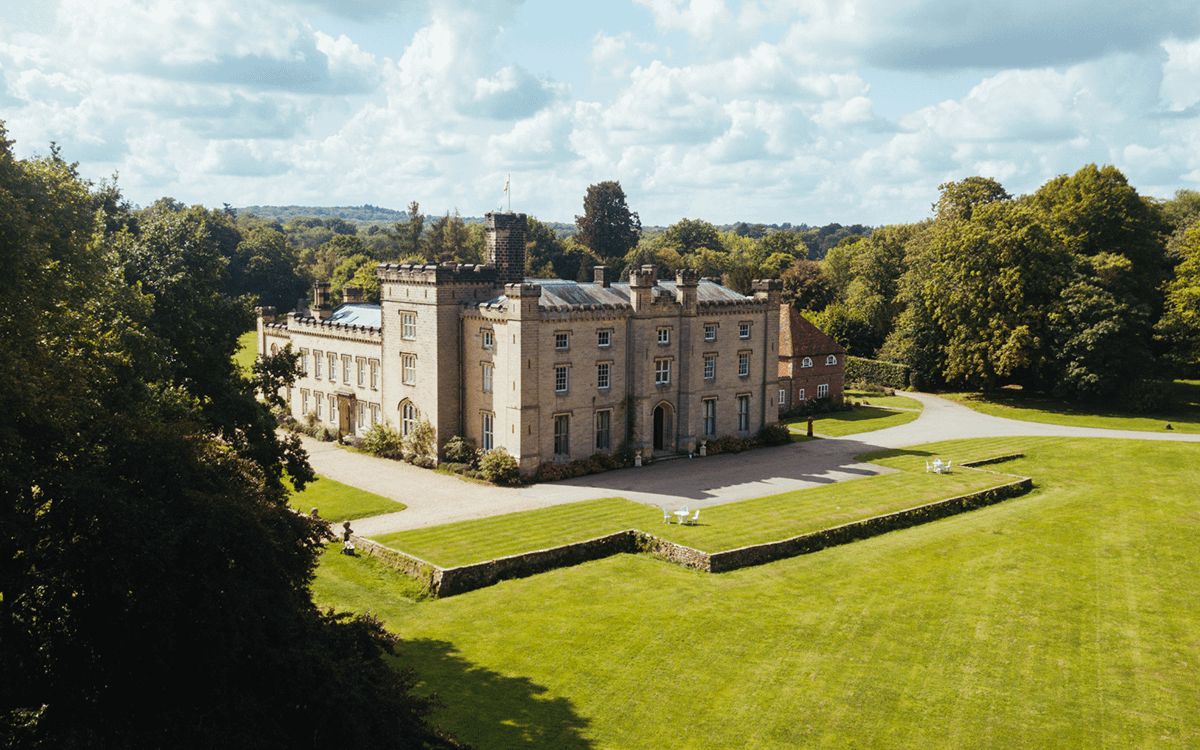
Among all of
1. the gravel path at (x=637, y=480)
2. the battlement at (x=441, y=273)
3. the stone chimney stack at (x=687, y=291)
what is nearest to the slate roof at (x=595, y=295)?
the stone chimney stack at (x=687, y=291)

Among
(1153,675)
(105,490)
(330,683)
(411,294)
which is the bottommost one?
(1153,675)

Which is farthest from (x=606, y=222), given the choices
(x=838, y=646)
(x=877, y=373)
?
(x=838, y=646)

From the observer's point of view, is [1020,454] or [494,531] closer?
[494,531]

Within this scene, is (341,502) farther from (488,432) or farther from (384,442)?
(384,442)

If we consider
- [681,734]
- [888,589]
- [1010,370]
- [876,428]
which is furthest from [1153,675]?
[1010,370]

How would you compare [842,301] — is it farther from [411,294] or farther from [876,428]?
[411,294]

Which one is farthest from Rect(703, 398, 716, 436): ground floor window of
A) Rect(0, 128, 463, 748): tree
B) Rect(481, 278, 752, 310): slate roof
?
Rect(0, 128, 463, 748): tree

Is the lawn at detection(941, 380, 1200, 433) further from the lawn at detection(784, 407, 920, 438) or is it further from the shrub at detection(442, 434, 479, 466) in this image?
the shrub at detection(442, 434, 479, 466)
